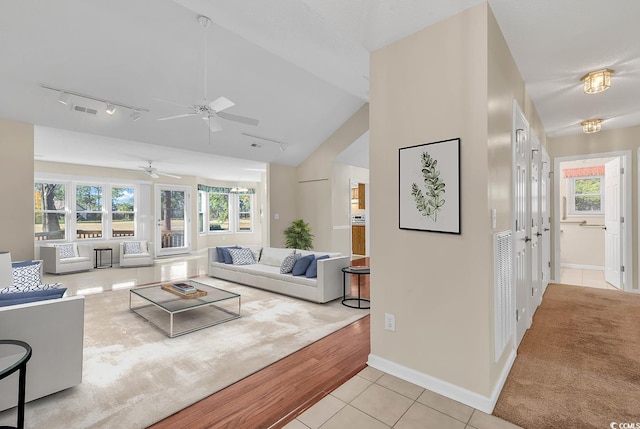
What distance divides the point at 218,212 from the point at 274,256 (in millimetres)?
6034

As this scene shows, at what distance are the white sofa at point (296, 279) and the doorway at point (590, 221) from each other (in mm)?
4013

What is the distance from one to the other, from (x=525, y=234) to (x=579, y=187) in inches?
215

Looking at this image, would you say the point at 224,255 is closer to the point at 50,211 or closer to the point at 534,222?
the point at 50,211

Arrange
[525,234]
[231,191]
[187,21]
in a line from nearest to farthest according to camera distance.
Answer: [525,234] < [187,21] < [231,191]

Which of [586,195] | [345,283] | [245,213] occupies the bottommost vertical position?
[345,283]

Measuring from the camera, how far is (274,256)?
5535 millimetres

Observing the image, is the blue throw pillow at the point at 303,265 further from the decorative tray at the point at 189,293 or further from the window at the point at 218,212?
the window at the point at 218,212

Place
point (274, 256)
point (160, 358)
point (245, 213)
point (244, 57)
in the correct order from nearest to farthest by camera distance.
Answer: point (160, 358), point (244, 57), point (274, 256), point (245, 213)

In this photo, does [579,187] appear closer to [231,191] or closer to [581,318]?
[581,318]

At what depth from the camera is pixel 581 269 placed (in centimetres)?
655

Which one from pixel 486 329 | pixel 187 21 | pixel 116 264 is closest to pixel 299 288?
pixel 486 329

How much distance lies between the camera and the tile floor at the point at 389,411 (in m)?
1.81

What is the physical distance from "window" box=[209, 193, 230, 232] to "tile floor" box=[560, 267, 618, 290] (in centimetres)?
968

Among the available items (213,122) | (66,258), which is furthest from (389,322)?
(66,258)
